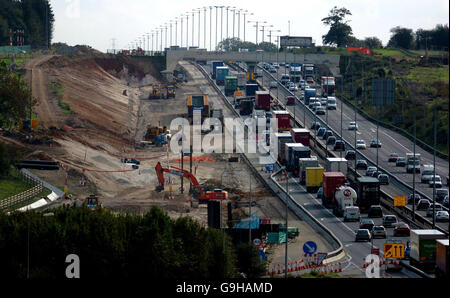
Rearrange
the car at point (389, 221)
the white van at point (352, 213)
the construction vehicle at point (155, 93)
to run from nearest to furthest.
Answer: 1. the car at point (389, 221)
2. the white van at point (352, 213)
3. the construction vehicle at point (155, 93)

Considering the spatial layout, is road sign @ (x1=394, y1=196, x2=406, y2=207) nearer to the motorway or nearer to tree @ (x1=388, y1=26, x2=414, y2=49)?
the motorway

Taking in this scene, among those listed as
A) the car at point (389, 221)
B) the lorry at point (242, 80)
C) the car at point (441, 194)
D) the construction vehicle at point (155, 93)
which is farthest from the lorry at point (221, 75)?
the car at point (389, 221)

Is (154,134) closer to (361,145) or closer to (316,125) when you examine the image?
(316,125)

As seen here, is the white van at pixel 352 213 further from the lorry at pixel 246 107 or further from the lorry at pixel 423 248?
the lorry at pixel 246 107

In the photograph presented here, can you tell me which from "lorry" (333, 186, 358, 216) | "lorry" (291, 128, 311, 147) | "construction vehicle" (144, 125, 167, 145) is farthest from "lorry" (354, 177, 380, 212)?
"construction vehicle" (144, 125, 167, 145)

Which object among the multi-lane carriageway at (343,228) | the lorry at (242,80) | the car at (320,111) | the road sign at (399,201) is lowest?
the multi-lane carriageway at (343,228)

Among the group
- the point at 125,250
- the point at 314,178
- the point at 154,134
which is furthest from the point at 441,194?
the point at 154,134
